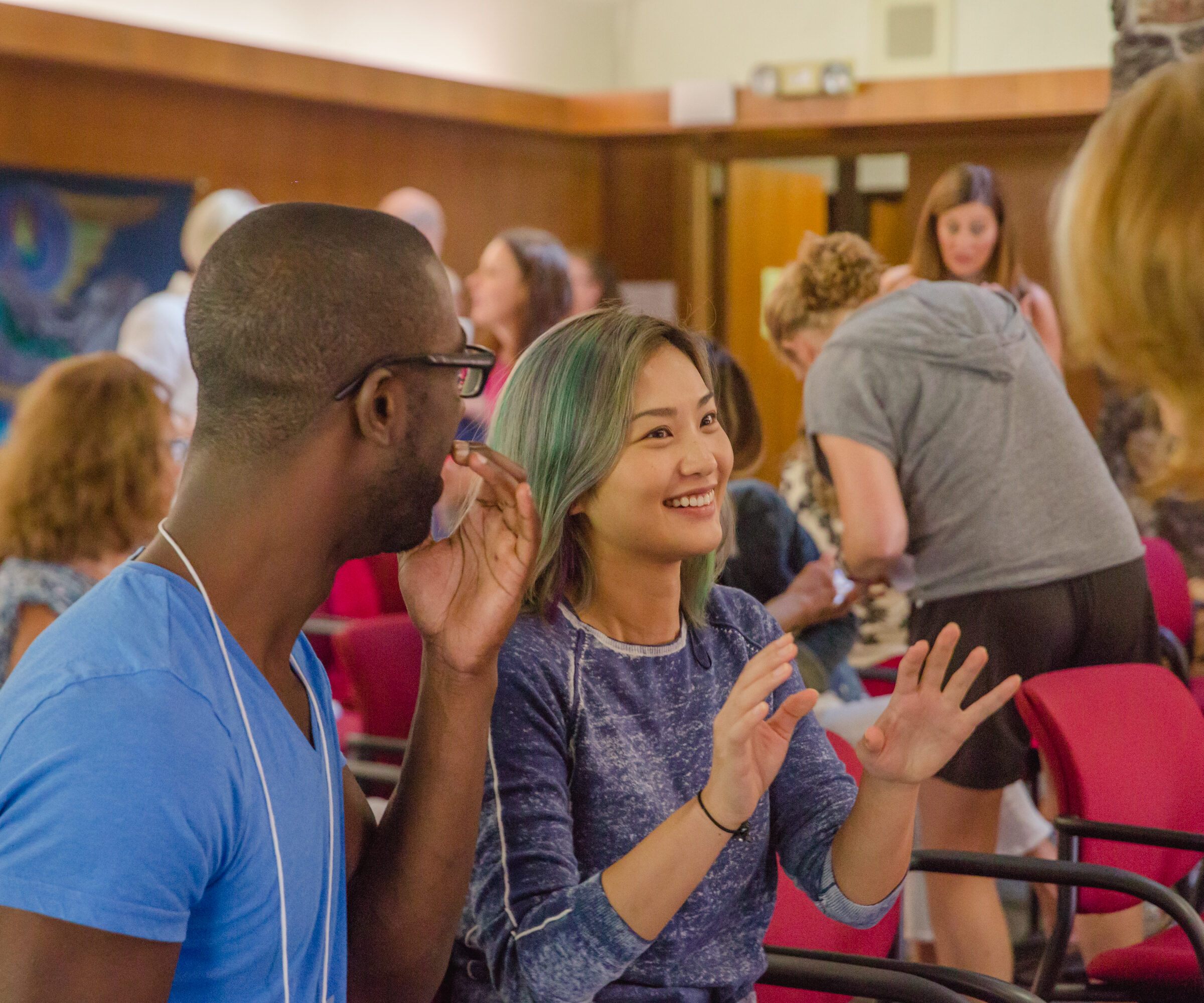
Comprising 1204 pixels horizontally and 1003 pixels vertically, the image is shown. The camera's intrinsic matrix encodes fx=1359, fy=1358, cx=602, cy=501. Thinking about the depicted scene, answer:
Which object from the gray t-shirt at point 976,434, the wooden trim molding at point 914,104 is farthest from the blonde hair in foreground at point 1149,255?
the wooden trim molding at point 914,104

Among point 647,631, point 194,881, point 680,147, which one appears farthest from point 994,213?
point 680,147

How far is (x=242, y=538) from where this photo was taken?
107cm

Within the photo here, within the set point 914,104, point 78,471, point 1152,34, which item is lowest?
point 78,471

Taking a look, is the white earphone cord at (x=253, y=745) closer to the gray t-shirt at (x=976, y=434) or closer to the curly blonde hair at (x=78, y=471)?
the curly blonde hair at (x=78, y=471)

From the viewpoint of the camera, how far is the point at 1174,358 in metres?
0.92

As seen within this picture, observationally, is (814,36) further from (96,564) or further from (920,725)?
(920,725)

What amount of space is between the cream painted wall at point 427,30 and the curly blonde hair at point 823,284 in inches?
156

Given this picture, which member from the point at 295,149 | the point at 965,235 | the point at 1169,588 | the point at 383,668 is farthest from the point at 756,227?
the point at 383,668

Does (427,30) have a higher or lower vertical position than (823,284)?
higher

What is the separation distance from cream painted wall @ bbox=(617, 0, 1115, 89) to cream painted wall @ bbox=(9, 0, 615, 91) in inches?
11.9

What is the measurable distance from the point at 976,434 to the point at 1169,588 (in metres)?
1.66

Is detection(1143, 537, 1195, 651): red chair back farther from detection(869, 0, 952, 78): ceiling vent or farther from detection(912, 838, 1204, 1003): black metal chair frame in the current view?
detection(869, 0, 952, 78): ceiling vent

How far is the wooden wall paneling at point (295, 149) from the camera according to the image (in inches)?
228

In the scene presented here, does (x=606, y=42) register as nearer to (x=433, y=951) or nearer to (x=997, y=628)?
(x=997, y=628)
